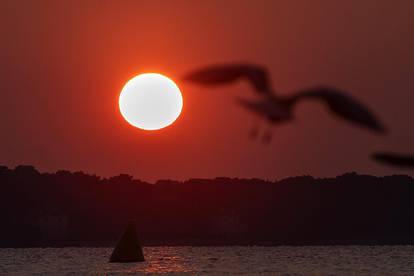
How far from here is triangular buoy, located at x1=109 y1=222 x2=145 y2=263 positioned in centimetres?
13038

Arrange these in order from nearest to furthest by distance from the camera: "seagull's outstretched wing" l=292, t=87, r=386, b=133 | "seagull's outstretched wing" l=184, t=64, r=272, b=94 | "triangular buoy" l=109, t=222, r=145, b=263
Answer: "seagull's outstretched wing" l=292, t=87, r=386, b=133 < "seagull's outstretched wing" l=184, t=64, r=272, b=94 < "triangular buoy" l=109, t=222, r=145, b=263

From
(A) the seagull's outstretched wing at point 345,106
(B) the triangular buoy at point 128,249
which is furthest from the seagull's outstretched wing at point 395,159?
(B) the triangular buoy at point 128,249

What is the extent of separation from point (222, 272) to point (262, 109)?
196709 mm

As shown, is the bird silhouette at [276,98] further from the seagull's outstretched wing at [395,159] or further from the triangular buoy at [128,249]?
the triangular buoy at [128,249]

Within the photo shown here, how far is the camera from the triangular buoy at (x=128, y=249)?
13038cm

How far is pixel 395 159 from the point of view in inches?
97.7

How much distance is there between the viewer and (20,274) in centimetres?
18350

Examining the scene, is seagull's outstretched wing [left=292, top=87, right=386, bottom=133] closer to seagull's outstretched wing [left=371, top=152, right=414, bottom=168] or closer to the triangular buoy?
seagull's outstretched wing [left=371, top=152, right=414, bottom=168]

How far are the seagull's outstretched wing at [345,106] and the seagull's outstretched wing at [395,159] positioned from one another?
2.7 inches

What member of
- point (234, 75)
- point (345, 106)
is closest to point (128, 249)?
point (234, 75)

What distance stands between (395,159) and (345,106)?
0.20 m

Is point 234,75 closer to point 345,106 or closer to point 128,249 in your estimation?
point 345,106

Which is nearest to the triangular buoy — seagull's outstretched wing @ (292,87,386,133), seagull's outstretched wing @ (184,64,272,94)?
seagull's outstretched wing @ (184,64,272,94)

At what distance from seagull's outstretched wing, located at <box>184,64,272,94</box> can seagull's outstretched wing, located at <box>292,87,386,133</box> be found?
0.26 ft
